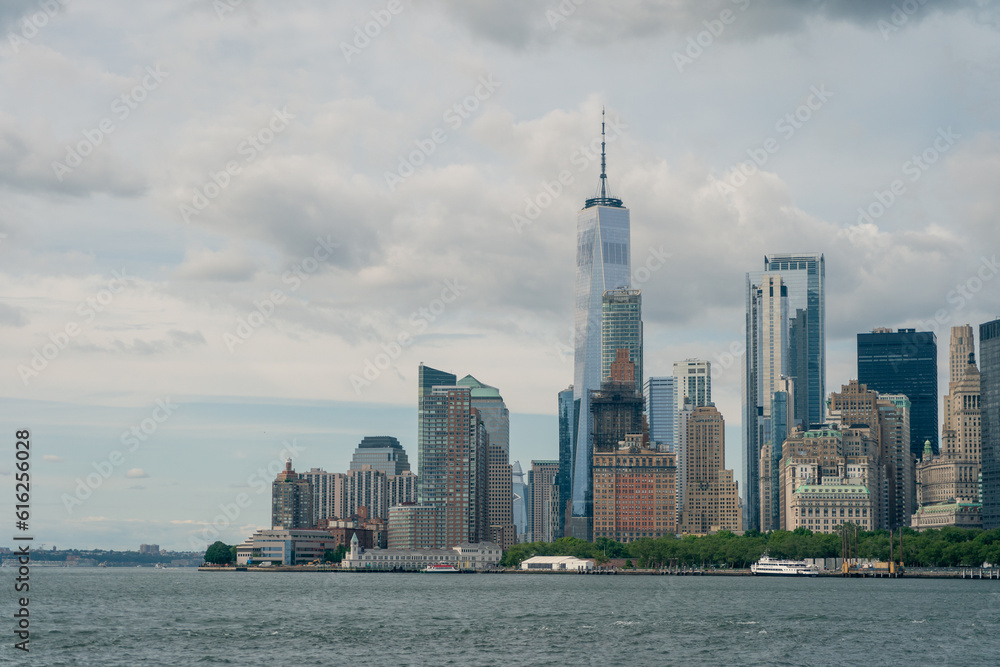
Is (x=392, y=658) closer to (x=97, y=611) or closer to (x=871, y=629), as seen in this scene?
(x=871, y=629)

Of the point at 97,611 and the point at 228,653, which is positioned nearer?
the point at 228,653

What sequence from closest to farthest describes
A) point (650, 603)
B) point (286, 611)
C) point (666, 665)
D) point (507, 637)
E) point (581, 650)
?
point (666, 665) → point (581, 650) → point (507, 637) → point (286, 611) → point (650, 603)

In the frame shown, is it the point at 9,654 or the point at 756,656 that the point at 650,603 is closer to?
the point at 756,656

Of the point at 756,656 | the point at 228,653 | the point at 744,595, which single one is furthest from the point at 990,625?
the point at 228,653

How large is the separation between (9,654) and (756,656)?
59.8 m

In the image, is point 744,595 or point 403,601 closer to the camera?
point 403,601

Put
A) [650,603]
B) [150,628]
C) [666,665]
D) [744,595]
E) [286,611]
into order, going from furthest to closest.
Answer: [744,595], [650,603], [286,611], [150,628], [666,665]

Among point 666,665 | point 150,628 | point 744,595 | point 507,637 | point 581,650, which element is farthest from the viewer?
point 744,595

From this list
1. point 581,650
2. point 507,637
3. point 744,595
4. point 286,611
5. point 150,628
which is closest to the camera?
point 581,650

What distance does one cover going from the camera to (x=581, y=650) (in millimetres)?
108000

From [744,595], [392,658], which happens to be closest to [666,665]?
[392,658]

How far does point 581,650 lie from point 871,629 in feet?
121

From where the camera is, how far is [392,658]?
10212cm

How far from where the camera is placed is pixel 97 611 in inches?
6240
